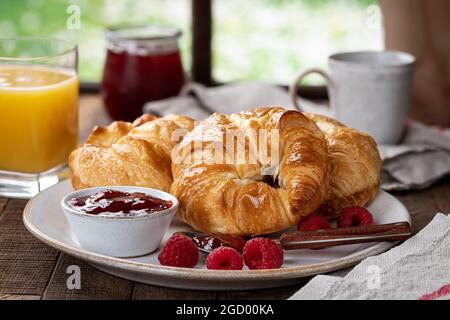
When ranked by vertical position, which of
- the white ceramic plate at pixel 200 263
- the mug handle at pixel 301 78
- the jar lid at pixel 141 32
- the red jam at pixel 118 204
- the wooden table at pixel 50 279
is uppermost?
the jar lid at pixel 141 32

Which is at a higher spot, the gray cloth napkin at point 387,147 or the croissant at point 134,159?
the croissant at point 134,159

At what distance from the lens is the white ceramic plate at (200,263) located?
144 cm

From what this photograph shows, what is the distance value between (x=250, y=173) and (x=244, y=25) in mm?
1653

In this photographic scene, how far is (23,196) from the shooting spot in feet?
6.71

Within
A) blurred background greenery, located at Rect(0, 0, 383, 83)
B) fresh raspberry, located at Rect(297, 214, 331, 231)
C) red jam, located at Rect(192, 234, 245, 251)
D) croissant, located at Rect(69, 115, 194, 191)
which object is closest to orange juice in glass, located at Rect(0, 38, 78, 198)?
croissant, located at Rect(69, 115, 194, 191)

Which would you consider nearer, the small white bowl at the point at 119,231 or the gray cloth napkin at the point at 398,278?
the gray cloth napkin at the point at 398,278

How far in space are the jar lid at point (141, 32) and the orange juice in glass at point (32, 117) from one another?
492 millimetres

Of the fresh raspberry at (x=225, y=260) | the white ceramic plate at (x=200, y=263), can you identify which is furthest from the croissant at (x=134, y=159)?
the fresh raspberry at (x=225, y=260)

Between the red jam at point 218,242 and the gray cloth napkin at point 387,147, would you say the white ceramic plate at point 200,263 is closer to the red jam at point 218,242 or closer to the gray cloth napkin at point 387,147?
the red jam at point 218,242

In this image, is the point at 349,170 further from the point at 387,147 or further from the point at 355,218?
the point at 387,147

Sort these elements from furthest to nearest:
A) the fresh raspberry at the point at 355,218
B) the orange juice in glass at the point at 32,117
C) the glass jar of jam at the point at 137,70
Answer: the glass jar of jam at the point at 137,70 < the orange juice in glass at the point at 32,117 < the fresh raspberry at the point at 355,218

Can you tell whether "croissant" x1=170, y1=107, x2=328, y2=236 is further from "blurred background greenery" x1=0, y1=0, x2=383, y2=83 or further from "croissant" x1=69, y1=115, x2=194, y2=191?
"blurred background greenery" x1=0, y1=0, x2=383, y2=83

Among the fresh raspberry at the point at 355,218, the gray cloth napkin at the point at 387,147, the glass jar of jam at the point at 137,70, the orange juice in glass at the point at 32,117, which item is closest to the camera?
the fresh raspberry at the point at 355,218
